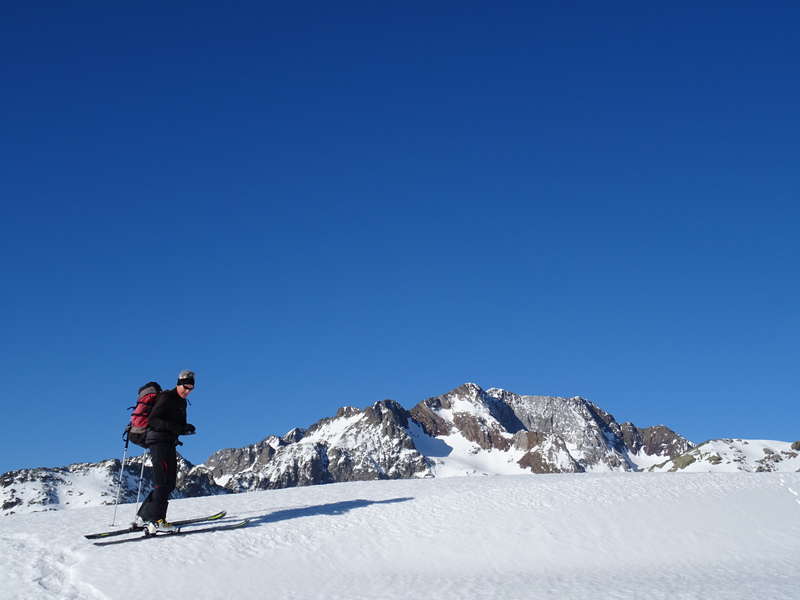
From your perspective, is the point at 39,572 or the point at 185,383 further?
the point at 185,383

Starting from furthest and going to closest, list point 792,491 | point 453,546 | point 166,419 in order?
1. point 792,491
2. point 453,546
3. point 166,419

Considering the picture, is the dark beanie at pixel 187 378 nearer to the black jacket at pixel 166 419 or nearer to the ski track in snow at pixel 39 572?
the black jacket at pixel 166 419

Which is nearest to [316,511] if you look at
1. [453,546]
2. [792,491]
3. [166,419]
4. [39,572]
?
[453,546]

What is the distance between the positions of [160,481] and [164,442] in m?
0.92

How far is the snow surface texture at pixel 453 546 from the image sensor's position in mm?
13867

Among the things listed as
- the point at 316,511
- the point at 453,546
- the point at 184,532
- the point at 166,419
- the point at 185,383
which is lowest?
the point at 453,546

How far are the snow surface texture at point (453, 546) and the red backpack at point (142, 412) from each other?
8.27 ft

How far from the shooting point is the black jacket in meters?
17.1

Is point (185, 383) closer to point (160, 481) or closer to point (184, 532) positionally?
point (160, 481)

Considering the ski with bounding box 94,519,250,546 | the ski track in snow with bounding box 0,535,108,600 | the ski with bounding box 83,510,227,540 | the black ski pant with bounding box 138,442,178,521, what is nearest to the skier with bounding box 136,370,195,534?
the black ski pant with bounding box 138,442,178,521

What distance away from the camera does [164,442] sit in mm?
17219

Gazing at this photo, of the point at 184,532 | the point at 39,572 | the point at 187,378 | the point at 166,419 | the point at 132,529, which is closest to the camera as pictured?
the point at 39,572

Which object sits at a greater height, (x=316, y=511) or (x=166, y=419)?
(x=166, y=419)

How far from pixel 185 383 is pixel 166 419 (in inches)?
37.9
